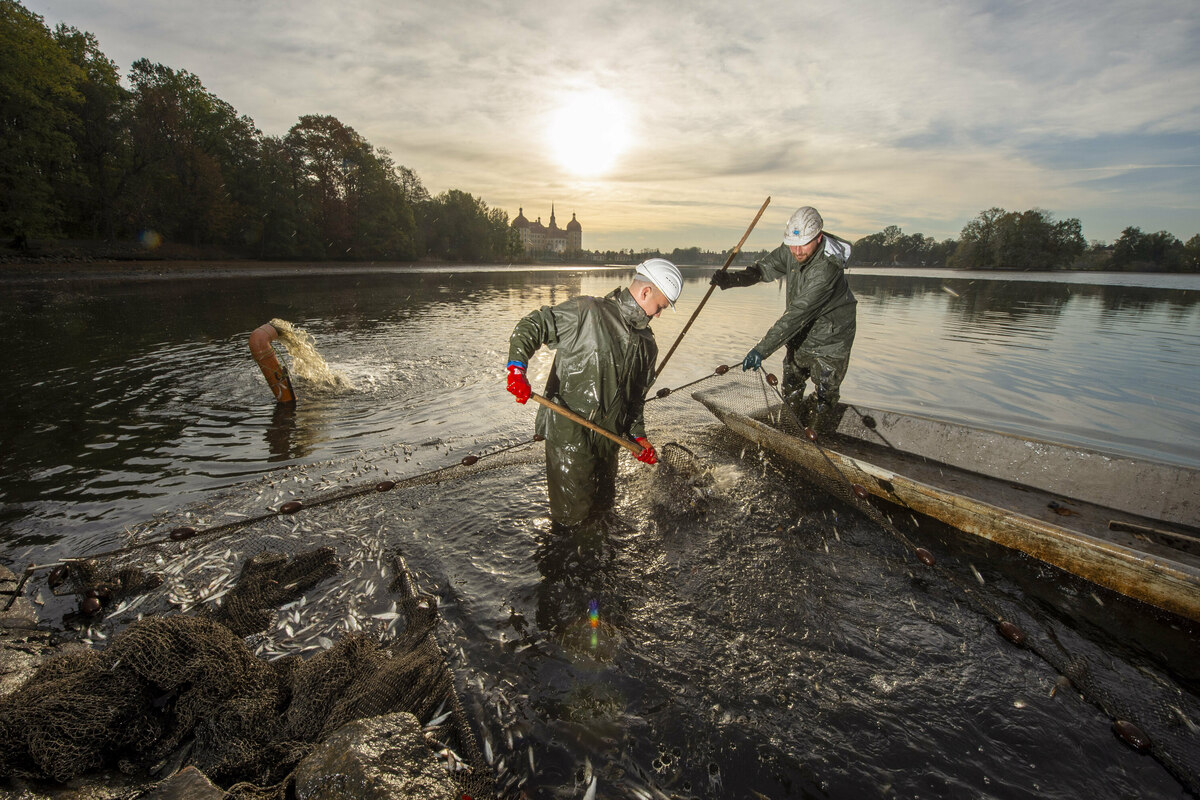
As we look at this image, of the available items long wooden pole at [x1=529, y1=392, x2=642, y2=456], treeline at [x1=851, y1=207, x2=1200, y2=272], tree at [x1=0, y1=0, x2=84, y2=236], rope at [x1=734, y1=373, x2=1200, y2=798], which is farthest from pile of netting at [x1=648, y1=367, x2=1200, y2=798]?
treeline at [x1=851, y1=207, x2=1200, y2=272]

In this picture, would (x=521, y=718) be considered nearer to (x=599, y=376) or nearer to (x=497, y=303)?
(x=599, y=376)

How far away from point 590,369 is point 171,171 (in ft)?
214

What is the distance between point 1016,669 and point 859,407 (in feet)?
15.5

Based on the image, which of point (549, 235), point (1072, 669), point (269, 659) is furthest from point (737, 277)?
point (549, 235)

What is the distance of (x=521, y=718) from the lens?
3.50m

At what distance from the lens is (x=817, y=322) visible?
286 inches

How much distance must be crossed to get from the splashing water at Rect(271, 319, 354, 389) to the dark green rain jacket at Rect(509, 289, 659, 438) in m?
8.07

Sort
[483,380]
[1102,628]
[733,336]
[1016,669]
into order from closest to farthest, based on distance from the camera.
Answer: [1016,669] → [1102,628] → [483,380] → [733,336]

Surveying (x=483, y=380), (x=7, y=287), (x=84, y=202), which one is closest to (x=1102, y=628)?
(x=483, y=380)

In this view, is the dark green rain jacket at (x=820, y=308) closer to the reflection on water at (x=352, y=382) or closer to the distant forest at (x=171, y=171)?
the reflection on water at (x=352, y=382)

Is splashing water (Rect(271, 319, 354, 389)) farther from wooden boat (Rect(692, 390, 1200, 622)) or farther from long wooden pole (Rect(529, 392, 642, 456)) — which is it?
wooden boat (Rect(692, 390, 1200, 622))

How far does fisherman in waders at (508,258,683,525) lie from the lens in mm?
4391

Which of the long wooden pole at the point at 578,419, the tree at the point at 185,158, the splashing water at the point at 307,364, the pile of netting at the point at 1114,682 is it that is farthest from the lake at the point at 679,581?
the tree at the point at 185,158

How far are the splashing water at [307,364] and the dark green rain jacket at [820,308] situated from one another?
9.40m
